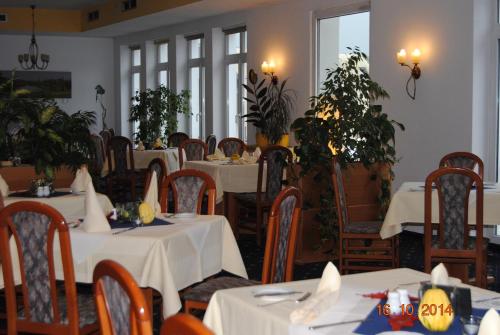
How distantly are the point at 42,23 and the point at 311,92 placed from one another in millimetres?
8165

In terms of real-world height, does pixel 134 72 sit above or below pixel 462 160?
above

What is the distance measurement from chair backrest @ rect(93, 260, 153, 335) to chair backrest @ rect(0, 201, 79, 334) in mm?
1324

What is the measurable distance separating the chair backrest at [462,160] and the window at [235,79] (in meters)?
6.92

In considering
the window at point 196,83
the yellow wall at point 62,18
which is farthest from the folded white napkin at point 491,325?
the yellow wall at point 62,18

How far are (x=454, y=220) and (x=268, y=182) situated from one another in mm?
2884

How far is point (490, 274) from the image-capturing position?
688 centimetres

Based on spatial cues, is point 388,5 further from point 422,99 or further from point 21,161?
point 21,161

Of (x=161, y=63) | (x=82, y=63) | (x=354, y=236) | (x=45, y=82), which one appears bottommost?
(x=354, y=236)

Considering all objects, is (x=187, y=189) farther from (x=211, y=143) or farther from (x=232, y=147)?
(x=211, y=143)

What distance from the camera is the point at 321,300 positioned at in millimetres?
2656

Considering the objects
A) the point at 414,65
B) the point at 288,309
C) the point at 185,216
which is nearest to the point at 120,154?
the point at 414,65

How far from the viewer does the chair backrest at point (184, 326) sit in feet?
5.41

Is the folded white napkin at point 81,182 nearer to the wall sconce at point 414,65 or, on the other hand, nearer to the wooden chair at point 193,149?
the wall sconce at point 414,65

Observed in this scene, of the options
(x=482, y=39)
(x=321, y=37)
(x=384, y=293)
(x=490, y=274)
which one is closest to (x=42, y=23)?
(x=321, y=37)
